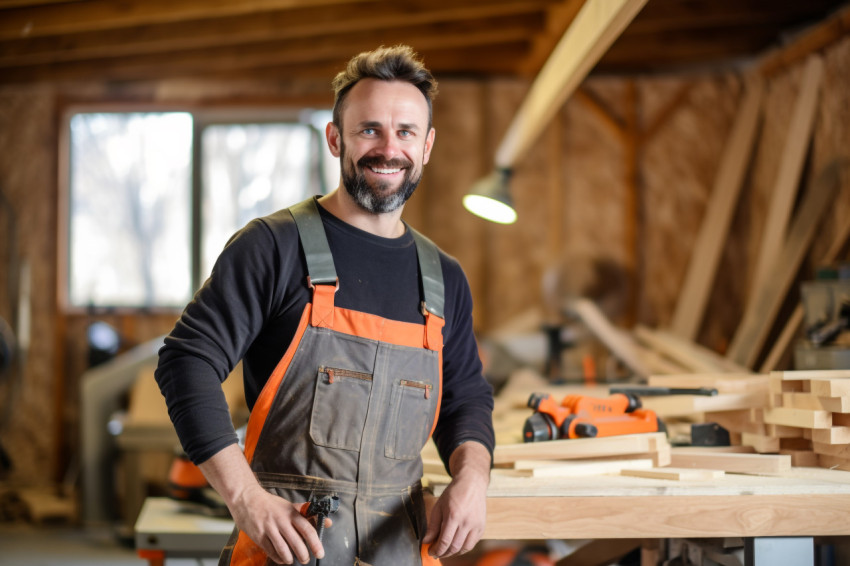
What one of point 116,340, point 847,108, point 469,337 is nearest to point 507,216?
point 469,337

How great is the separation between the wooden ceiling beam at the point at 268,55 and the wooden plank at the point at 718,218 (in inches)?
76.4

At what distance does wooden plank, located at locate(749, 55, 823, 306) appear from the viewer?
5715mm

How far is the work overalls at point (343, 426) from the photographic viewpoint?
182cm

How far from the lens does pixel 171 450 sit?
5867mm

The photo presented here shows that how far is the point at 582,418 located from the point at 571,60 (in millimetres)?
1756

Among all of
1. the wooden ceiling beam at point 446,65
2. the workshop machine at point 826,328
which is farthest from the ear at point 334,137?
the wooden ceiling beam at point 446,65

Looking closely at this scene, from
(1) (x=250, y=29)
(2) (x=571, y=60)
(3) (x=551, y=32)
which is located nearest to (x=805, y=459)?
(2) (x=571, y=60)

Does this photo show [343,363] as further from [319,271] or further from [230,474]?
[230,474]

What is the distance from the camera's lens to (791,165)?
5871 mm

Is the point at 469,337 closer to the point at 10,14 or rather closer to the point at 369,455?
the point at 369,455

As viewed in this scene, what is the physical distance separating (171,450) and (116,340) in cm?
157

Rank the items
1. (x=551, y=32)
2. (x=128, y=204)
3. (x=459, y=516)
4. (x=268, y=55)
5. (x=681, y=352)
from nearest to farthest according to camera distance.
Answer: (x=459, y=516) < (x=681, y=352) < (x=551, y=32) < (x=268, y=55) < (x=128, y=204)

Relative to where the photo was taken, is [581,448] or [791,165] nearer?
[581,448]

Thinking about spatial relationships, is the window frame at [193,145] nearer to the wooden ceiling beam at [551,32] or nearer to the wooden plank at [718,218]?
the wooden ceiling beam at [551,32]
